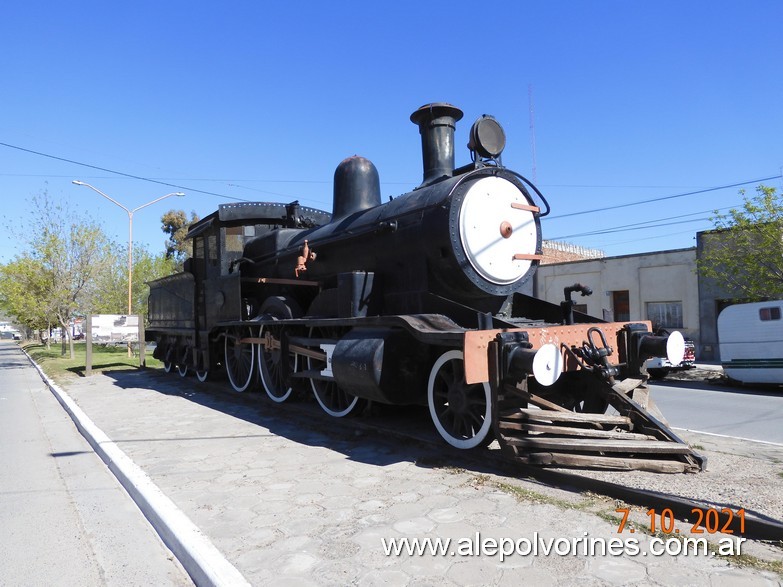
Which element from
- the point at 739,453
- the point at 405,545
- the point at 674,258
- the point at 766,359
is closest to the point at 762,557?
the point at 405,545

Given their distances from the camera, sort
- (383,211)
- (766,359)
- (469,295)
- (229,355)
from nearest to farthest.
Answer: (469,295), (383,211), (229,355), (766,359)

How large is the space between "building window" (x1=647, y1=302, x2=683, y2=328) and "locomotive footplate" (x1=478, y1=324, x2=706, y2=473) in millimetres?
16718

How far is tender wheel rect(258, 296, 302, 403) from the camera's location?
762 centimetres

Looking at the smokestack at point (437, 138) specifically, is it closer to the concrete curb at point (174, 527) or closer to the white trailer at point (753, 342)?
the concrete curb at point (174, 527)

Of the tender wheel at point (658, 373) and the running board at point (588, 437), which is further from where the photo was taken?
the tender wheel at point (658, 373)

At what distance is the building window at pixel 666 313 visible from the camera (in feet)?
65.1

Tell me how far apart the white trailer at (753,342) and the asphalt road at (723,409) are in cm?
40

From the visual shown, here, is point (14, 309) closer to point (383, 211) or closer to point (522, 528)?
point (383, 211)

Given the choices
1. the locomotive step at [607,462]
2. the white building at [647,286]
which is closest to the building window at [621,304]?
the white building at [647,286]

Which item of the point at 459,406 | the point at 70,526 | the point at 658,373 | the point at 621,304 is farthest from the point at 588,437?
the point at 621,304

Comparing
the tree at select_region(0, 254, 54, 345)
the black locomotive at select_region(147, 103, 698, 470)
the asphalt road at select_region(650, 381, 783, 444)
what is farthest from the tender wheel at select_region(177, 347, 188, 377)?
the tree at select_region(0, 254, 54, 345)

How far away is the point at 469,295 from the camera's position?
5.71 meters

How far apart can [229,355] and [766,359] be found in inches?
434

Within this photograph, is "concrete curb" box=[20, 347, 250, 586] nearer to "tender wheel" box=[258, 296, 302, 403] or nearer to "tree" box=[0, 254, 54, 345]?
"tender wheel" box=[258, 296, 302, 403]
